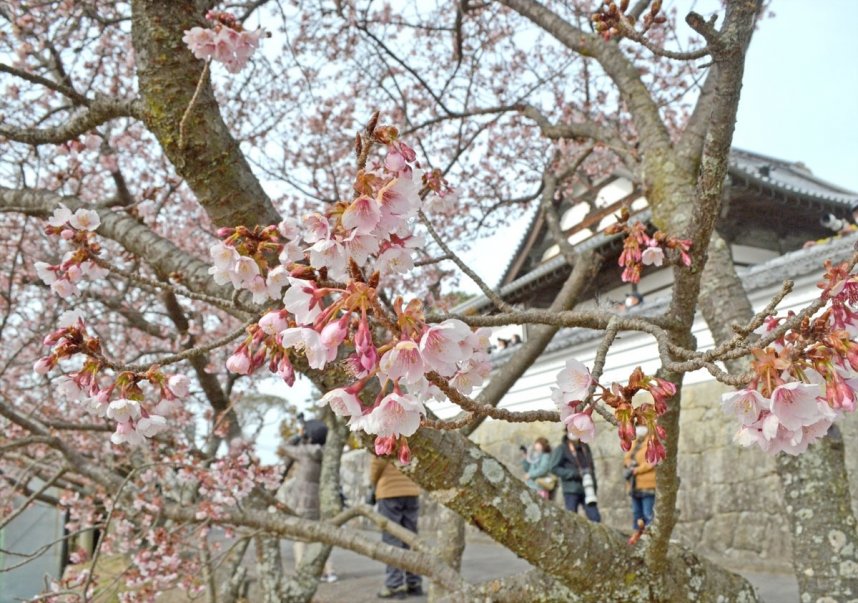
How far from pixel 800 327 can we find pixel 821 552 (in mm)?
2043

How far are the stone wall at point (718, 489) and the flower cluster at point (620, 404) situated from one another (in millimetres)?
6348

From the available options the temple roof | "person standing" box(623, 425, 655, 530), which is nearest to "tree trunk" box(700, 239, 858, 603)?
"person standing" box(623, 425, 655, 530)

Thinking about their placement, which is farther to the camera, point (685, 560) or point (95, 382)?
point (685, 560)

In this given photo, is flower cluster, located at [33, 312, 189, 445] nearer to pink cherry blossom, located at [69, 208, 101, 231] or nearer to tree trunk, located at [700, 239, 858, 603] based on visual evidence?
pink cherry blossom, located at [69, 208, 101, 231]

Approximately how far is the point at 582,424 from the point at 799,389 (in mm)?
405

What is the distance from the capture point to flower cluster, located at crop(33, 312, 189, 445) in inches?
64.4

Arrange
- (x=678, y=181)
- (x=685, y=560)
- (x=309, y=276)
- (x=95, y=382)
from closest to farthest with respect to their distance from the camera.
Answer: (x=309, y=276) → (x=95, y=382) → (x=685, y=560) → (x=678, y=181)

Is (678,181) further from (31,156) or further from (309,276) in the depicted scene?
(31,156)

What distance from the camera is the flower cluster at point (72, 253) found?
82.5 inches

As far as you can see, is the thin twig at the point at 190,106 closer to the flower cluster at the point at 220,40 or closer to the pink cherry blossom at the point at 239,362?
the flower cluster at the point at 220,40

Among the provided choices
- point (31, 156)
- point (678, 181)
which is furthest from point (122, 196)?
point (678, 181)

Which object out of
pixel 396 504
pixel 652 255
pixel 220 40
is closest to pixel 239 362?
pixel 220 40

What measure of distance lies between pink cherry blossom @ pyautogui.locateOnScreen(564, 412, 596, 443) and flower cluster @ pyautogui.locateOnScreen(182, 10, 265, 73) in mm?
1891

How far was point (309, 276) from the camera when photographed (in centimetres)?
118
